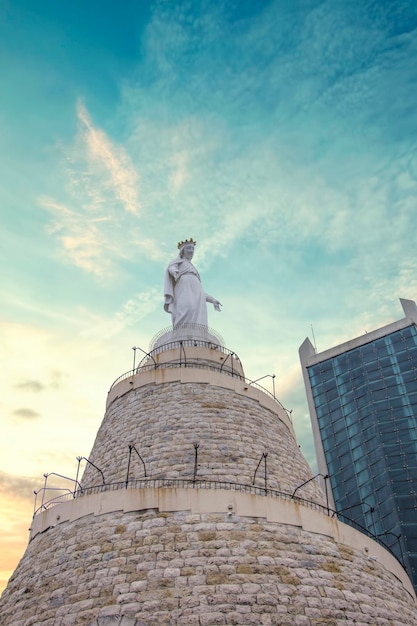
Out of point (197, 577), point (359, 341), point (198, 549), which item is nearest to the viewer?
point (197, 577)

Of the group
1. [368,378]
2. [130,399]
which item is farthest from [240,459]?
[368,378]

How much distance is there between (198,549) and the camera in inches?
471

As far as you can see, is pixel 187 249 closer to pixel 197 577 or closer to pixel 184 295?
pixel 184 295

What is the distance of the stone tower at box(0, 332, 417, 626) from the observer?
11.1m

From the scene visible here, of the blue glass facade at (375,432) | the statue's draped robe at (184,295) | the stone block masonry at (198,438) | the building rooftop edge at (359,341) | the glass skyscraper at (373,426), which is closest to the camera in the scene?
the stone block masonry at (198,438)

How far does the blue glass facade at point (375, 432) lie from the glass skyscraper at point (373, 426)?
0.05 metres

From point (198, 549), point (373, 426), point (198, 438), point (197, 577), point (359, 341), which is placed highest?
point (359, 341)

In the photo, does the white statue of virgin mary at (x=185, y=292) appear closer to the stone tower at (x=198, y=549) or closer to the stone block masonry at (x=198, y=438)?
the stone block masonry at (x=198, y=438)

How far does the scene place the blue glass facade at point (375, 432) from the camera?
2947cm

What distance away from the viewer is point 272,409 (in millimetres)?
20875

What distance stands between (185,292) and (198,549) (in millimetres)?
15060

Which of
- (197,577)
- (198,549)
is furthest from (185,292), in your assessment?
(197,577)

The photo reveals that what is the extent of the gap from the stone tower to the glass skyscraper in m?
13.9

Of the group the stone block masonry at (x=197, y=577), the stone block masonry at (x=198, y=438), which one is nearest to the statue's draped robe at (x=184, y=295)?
the stone block masonry at (x=198, y=438)
